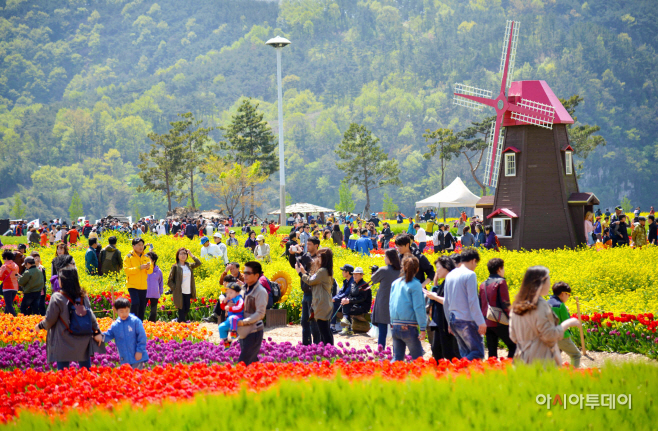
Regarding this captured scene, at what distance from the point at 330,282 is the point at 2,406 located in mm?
4340

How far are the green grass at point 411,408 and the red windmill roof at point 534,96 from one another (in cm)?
1818

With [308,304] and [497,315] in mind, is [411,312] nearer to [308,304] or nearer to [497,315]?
[497,315]

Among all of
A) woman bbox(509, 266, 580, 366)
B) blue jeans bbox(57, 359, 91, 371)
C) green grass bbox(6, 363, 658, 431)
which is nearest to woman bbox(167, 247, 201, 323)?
blue jeans bbox(57, 359, 91, 371)

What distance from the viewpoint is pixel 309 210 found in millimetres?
49156

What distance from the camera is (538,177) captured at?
21188 mm

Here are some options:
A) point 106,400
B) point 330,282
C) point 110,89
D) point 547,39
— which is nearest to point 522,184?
point 330,282

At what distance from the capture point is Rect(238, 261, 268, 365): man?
665cm

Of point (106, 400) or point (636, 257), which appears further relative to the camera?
point (636, 257)

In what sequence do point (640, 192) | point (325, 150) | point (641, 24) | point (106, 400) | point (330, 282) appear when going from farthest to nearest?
point (641, 24) < point (325, 150) < point (640, 192) < point (330, 282) < point (106, 400)

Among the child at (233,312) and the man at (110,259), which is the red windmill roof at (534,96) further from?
the child at (233,312)

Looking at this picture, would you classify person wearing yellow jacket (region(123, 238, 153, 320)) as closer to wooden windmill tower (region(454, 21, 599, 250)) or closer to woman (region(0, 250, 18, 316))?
woman (region(0, 250, 18, 316))

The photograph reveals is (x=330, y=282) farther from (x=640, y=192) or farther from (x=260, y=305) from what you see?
(x=640, y=192)

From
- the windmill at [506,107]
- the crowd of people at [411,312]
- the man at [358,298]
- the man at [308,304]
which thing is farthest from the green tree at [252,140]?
the crowd of people at [411,312]

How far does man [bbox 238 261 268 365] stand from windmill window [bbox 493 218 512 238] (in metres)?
16.9
